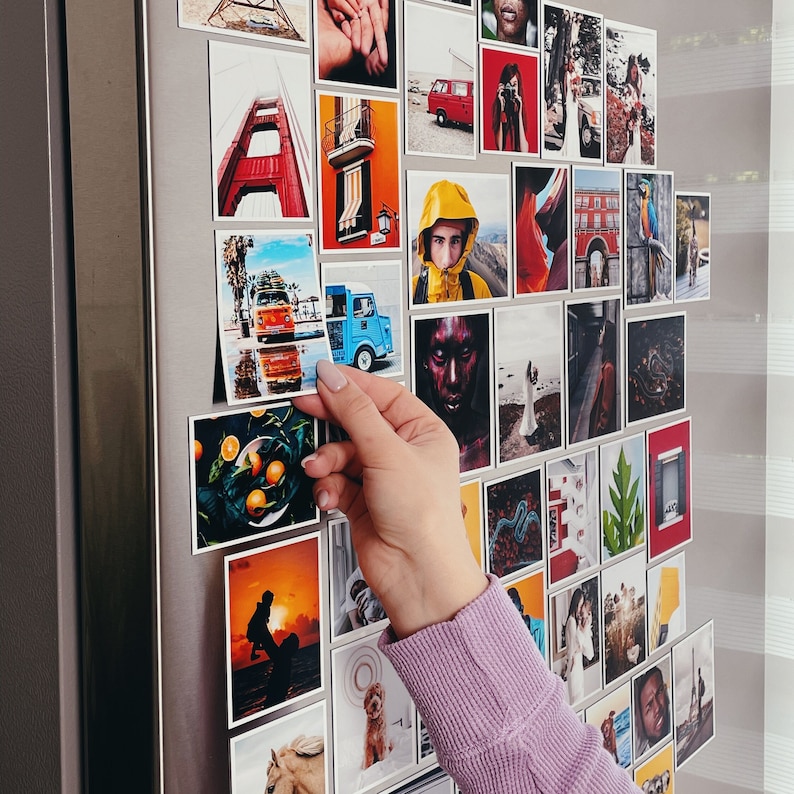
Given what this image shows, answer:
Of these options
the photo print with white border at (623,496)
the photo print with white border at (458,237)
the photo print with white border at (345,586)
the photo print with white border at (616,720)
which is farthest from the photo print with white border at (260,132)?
the photo print with white border at (616,720)

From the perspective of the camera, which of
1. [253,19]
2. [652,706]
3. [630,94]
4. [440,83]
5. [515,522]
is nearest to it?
[253,19]

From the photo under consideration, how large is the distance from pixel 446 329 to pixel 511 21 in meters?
0.26

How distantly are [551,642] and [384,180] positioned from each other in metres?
0.45

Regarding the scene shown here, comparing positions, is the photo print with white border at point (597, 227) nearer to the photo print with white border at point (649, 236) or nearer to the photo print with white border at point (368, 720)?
the photo print with white border at point (649, 236)

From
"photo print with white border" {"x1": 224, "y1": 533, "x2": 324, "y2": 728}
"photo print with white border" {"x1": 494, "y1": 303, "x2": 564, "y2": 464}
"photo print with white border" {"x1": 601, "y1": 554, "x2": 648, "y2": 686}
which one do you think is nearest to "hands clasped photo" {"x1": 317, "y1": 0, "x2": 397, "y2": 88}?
"photo print with white border" {"x1": 494, "y1": 303, "x2": 564, "y2": 464}

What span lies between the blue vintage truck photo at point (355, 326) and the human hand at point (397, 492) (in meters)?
0.02

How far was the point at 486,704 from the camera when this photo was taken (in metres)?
0.63

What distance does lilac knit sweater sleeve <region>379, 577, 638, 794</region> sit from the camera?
626 millimetres

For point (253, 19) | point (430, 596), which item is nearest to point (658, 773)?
point (430, 596)

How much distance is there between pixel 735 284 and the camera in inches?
42.8

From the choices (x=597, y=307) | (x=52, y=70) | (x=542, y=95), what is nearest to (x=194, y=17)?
(x=52, y=70)

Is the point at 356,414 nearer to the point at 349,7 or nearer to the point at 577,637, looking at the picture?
the point at 349,7

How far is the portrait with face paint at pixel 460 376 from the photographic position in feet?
2.24

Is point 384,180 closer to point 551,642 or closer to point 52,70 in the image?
point 52,70
